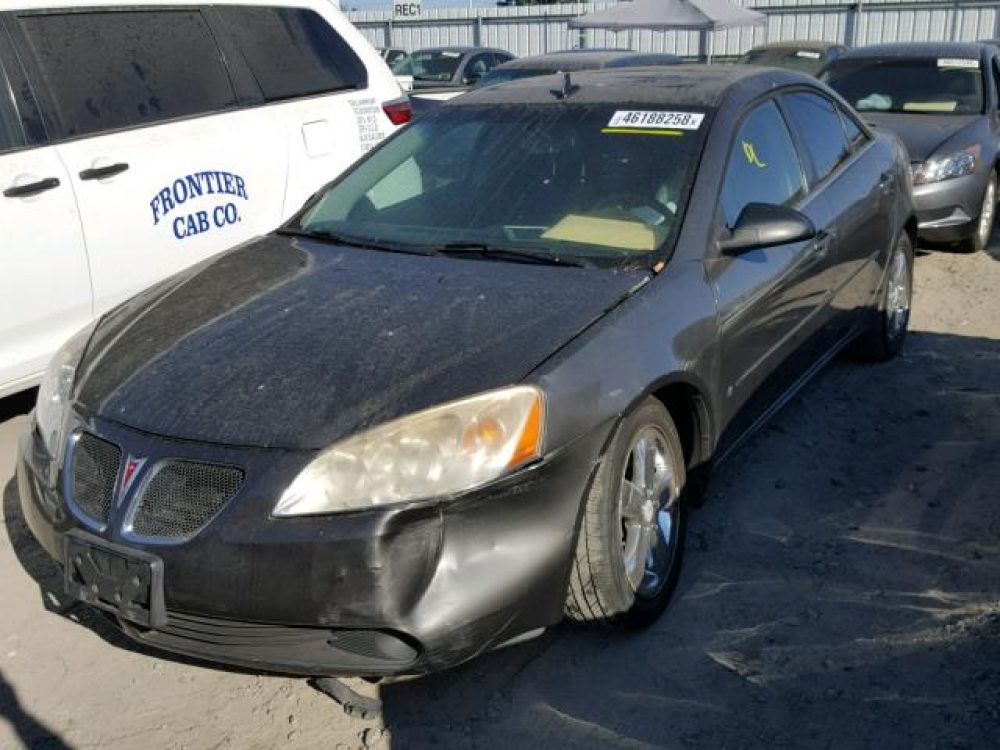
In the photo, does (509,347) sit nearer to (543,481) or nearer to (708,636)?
(543,481)

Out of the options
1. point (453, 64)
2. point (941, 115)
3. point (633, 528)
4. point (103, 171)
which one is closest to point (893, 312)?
point (633, 528)

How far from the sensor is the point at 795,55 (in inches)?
715

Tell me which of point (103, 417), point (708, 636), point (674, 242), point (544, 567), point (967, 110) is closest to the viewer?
point (544, 567)

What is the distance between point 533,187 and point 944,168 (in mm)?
4970

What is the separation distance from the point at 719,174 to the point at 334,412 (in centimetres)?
173

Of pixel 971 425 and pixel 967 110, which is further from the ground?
pixel 967 110

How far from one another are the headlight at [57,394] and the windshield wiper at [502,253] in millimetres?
1217

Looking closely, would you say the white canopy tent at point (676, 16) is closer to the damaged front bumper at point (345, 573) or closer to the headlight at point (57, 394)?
the headlight at point (57, 394)

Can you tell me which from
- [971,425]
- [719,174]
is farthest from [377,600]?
[971,425]

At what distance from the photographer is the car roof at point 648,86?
13.6 ft

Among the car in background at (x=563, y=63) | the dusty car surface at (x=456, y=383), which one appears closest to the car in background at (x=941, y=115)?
the car in background at (x=563, y=63)

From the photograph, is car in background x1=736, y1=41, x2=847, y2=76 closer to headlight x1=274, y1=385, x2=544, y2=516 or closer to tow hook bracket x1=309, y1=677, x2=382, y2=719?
headlight x1=274, y1=385, x2=544, y2=516

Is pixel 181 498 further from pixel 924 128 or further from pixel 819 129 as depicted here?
pixel 924 128

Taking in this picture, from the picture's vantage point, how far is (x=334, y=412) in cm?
281
